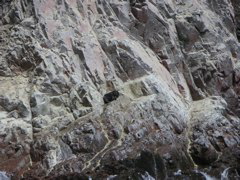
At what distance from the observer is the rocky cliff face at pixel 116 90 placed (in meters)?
20.1

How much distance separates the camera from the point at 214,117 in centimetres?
2441

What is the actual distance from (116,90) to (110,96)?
3.83ft

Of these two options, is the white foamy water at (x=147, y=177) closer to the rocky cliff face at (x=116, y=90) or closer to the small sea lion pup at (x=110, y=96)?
the rocky cliff face at (x=116, y=90)

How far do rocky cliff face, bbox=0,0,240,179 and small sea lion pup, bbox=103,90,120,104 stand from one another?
2.5 inches

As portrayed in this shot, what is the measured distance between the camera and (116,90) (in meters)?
24.9

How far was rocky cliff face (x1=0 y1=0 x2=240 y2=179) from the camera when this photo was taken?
66.1ft

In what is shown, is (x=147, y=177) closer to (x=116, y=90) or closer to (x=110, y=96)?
(x=110, y=96)

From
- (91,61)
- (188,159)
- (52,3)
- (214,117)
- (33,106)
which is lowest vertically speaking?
(188,159)

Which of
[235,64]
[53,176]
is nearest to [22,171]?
[53,176]

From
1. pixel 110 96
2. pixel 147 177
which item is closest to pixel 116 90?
pixel 110 96

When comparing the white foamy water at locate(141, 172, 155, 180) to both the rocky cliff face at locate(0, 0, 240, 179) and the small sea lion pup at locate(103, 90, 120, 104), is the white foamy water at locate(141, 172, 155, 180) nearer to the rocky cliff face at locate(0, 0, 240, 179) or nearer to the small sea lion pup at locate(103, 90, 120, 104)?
the rocky cliff face at locate(0, 0, 240, 179)

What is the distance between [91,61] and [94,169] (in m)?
9.07

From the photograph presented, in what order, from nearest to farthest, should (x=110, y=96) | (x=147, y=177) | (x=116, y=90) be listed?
(x=147, y=177)
(x=110, y=96)
(x=116, y=90)

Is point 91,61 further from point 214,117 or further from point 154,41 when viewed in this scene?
point 214,117
